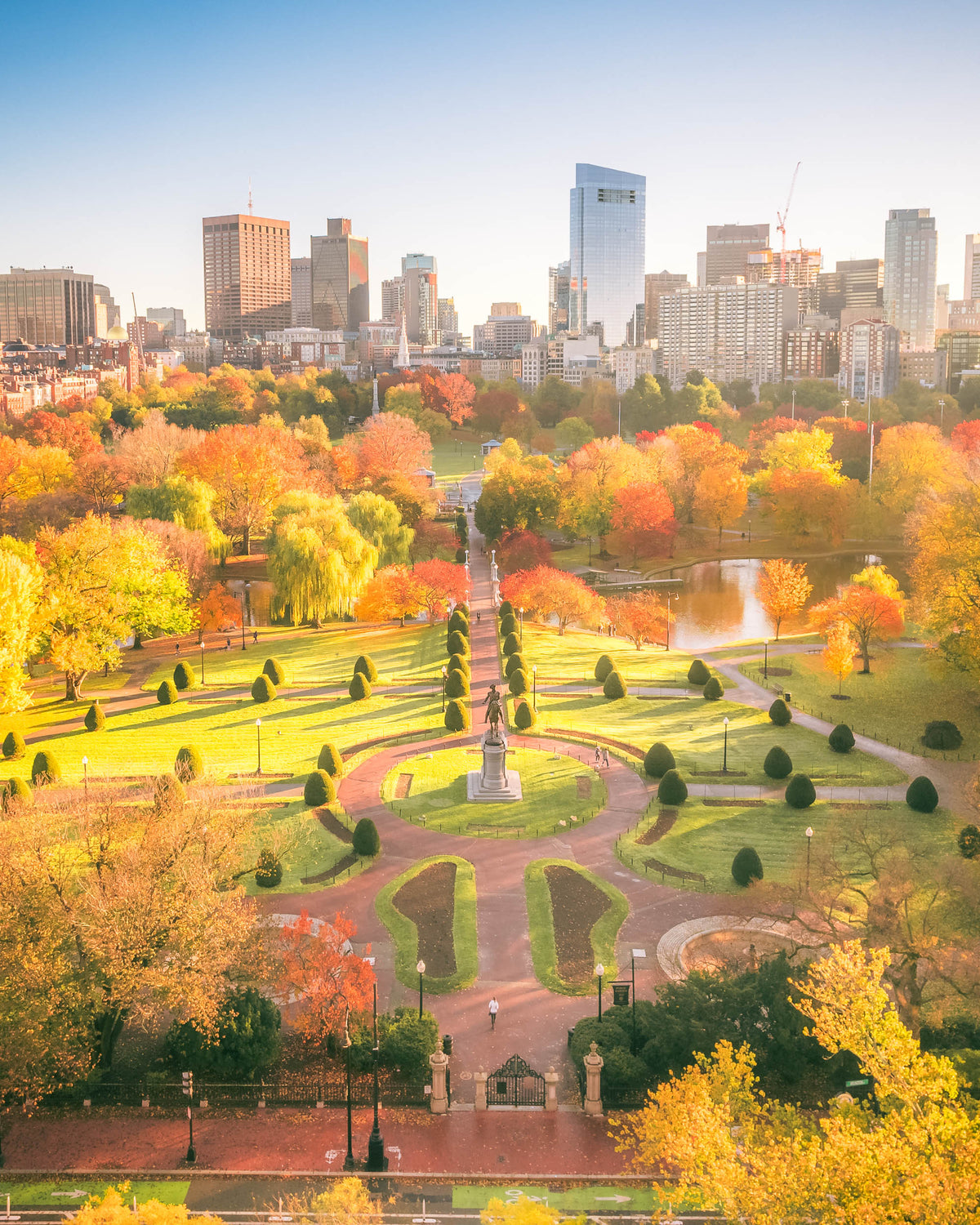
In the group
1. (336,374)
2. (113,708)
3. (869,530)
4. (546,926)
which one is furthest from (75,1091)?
(336,374)

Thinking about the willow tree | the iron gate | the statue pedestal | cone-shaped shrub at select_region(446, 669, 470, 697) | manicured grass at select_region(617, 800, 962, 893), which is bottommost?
the iron gate

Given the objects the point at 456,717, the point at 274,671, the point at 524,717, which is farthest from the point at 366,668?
the point at 524,717

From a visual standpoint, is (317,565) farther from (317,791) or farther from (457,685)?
(317,791)

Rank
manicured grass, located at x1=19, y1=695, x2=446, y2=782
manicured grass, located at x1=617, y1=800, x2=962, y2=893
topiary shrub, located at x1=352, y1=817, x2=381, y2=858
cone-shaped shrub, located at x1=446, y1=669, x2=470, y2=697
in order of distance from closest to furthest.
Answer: manicured grass, located at x1=617, y1=800, x2=962, y2=893 < topiary shrub, located at x1=352, y1=817, x2=381, y2=858 < manicured grass, located at x1=19, y1=695, x2=446, y2=782 < cone-shaped shrub, located at x1=446, y1=669, x2=470, y2=697

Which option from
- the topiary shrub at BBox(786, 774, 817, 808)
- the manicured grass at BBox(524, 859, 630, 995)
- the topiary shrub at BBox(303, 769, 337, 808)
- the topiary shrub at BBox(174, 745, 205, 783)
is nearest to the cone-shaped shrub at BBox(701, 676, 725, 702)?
the topiary shrub at BBox(786, 774, 817, 808)

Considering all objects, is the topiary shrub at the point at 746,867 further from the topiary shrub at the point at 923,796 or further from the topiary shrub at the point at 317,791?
the topiary shrub at the point at 317,791

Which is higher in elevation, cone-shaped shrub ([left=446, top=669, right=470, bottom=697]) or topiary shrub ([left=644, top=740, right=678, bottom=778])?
cone-shaped shrub ([left=446, top=669, right=470, bottom=697])

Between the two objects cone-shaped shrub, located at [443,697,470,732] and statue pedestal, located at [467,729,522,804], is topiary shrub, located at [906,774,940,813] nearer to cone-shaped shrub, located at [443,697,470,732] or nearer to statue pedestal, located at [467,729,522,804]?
statue pedestal, located at [467,729,522,804]
